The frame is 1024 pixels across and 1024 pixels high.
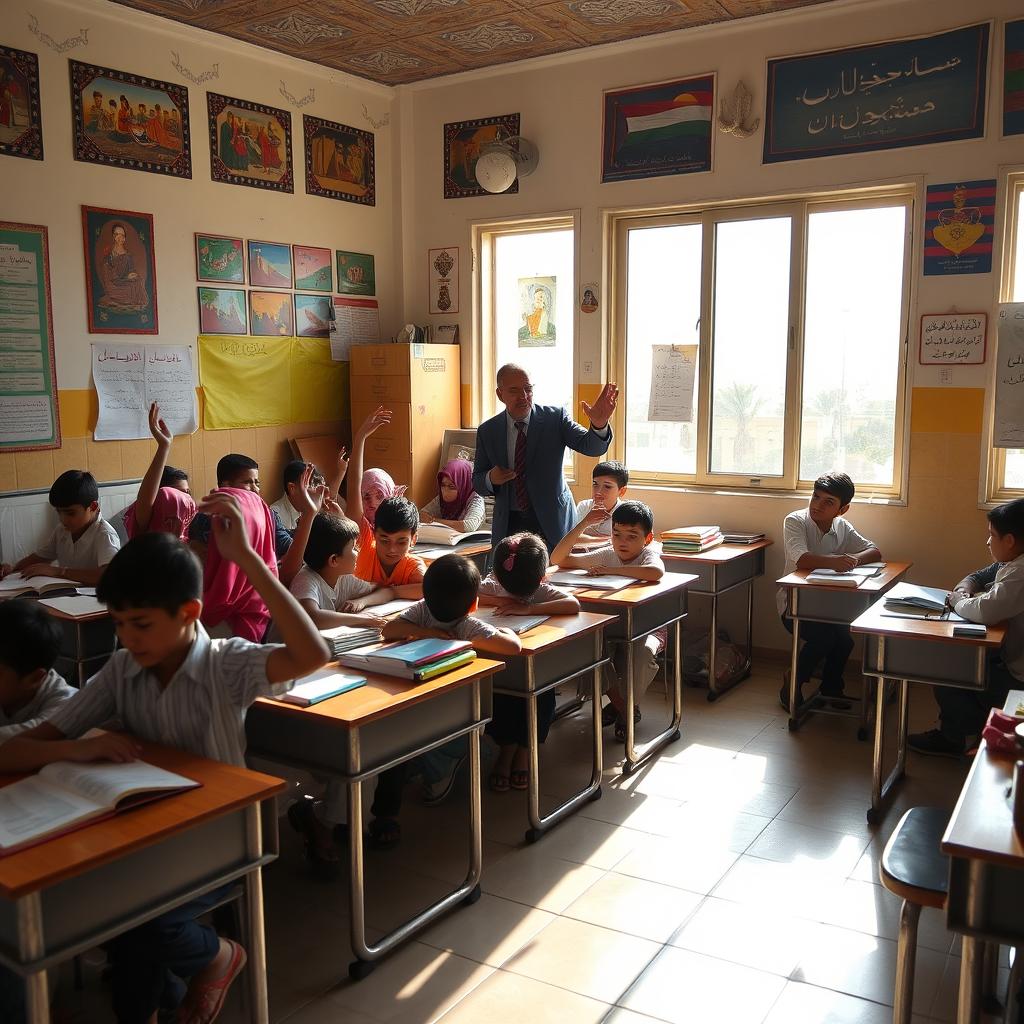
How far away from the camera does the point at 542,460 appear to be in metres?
4.88

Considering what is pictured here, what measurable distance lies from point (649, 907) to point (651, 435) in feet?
12.1

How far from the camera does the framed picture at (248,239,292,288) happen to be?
599 cm

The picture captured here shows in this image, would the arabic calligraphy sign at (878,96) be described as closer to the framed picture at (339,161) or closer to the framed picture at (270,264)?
the framed picture at (339,161)

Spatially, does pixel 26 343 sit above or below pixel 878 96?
below

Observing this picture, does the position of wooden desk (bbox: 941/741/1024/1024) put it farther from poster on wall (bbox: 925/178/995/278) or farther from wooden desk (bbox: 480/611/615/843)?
poster on wall (bbox: 925/178/995/278)

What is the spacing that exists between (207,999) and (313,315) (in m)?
4.87

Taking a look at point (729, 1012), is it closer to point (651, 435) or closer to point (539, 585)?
point (539, 585)

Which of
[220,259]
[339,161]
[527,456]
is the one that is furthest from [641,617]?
[339,161]

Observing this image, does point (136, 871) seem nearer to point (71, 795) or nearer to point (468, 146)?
point (71, 795)

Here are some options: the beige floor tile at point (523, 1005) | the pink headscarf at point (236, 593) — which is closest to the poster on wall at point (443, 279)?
the pink headscarf at point (236, 593)

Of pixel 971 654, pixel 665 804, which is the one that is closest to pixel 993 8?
pixel 971 654

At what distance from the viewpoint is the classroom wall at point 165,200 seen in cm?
489

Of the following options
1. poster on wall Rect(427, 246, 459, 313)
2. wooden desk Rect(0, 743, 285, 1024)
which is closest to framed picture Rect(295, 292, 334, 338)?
poster on wall Rect(427, 246, 459, 313)

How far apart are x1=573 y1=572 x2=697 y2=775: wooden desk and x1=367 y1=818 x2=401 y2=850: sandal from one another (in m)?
1.10
